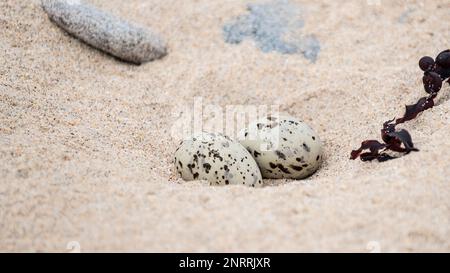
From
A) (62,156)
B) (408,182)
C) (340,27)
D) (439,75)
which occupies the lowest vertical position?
(408,182)

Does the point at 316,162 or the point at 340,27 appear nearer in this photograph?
the point at 316,162

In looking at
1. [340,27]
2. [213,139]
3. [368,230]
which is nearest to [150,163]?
[213,139]

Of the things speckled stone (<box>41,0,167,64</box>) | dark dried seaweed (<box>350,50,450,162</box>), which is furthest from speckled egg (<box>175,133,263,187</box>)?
speckled stone (<box>41,0,167,64</box>)

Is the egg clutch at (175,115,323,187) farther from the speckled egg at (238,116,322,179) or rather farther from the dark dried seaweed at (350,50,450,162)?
the dark dried seaweed at (350,50,450,162)

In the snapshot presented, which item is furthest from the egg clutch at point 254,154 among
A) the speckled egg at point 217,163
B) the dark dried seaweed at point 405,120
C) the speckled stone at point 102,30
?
the speckled stone at point 102,30
